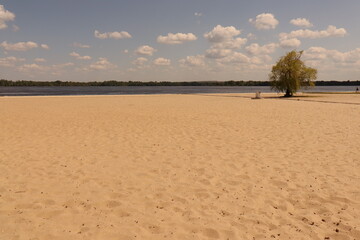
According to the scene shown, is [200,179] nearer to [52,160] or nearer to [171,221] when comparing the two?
[171,221]

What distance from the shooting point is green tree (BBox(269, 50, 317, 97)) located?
152 ft

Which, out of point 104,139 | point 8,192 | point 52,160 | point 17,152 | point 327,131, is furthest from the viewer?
point 327,131

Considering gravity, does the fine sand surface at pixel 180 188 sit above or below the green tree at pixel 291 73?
below

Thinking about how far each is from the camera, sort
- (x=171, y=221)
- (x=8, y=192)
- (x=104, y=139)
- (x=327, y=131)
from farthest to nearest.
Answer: (x=327, y=131)
(x=104, y=139)
(x=8, y=192)
(x=171, y=221)

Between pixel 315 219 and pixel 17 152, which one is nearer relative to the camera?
pixel 315 219

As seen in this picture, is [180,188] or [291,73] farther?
[291,73]

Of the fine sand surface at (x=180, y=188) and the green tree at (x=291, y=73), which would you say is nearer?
the fine sand surface at (x=180, y=188)

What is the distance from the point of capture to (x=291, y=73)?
46094 millimetres

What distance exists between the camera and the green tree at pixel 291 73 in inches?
1821

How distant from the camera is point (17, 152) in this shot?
9.61 meters

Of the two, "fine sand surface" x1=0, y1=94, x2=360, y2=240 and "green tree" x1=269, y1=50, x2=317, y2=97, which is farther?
"green tree" x1=269, y1=50, x2=317, y2=97

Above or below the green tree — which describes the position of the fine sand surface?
below

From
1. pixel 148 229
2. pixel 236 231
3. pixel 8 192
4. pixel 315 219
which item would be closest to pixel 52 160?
pixel 8 192

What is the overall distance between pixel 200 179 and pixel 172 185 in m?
0.80
